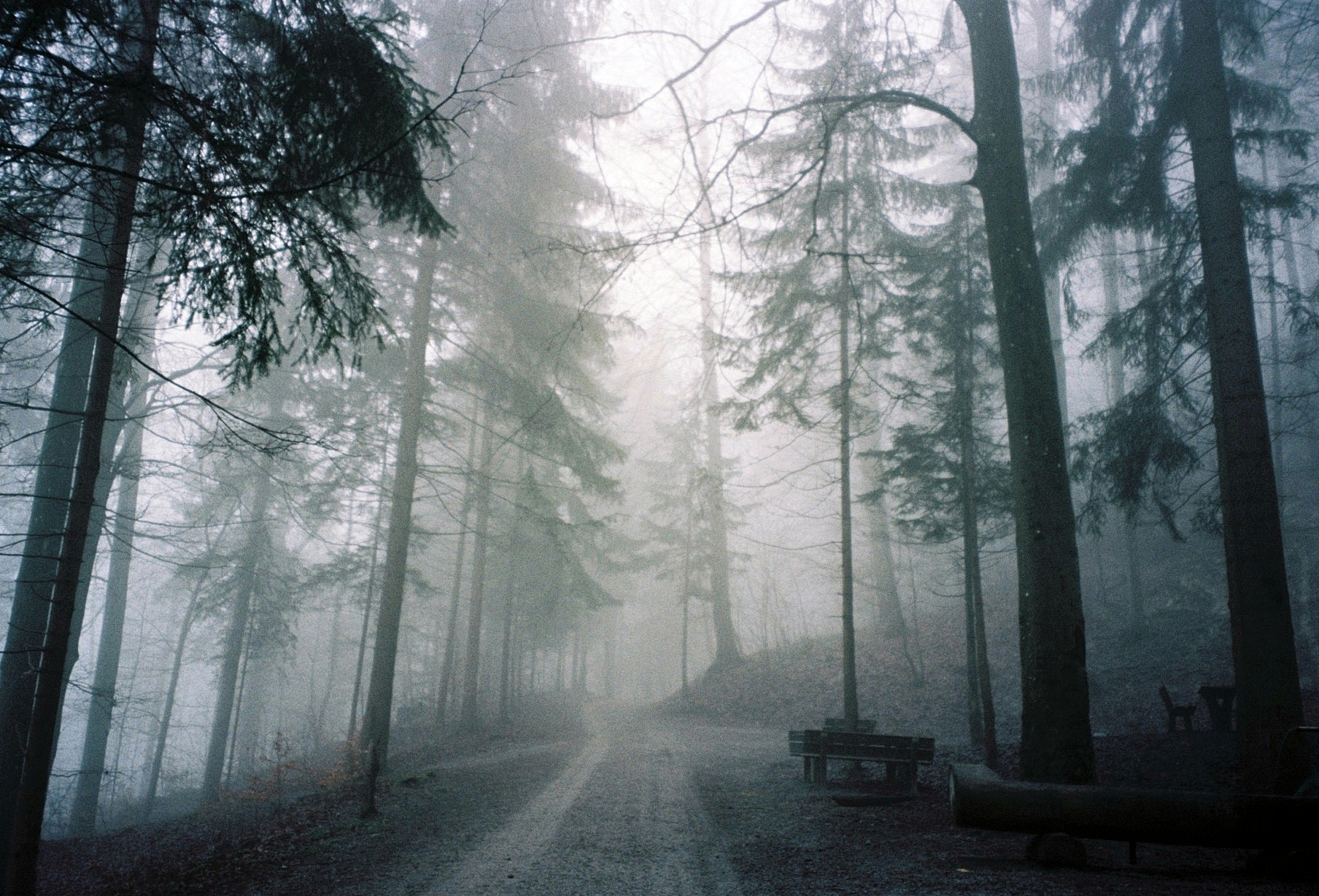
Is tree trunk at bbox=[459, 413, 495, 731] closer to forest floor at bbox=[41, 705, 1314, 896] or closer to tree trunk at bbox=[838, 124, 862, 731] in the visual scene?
forest floor at bbox=[41, 705, 1314, 896]

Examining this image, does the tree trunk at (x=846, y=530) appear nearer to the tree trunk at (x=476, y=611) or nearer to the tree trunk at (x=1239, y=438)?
the tree trunk at (x=1239, y=438)

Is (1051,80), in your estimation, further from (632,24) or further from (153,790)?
(153,790)

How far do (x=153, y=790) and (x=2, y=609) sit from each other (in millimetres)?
24192

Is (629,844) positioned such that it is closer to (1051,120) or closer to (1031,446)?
(1031,446)

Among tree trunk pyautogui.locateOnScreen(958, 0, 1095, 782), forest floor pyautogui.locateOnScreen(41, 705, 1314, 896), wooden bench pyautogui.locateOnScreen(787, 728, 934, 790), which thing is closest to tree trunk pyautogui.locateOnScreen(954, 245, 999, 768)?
forest floor pyautogui.locateOnScreen(41, 705, 1314, 896)

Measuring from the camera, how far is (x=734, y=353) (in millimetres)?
15305

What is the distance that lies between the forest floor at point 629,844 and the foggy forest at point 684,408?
9 centimetres

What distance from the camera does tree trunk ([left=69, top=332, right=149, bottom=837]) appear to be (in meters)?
13.6

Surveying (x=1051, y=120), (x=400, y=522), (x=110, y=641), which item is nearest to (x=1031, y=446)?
(x=400, y=522)

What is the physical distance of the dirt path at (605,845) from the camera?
5.71 m

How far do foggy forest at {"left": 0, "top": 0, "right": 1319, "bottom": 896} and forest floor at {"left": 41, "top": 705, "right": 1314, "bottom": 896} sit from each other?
0.09 meters

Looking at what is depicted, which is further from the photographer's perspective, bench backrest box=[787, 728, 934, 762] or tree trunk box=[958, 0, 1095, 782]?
bench backrest box=[787, 728, 934, 762]

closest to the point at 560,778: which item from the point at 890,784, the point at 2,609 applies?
the point at 890,784

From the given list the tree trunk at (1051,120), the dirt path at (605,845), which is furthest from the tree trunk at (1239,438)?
the tree trunk at (1051,120)
